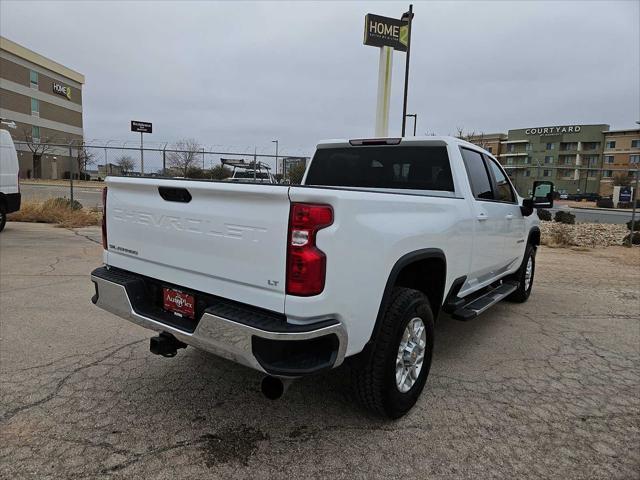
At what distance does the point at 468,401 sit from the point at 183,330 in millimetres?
2085

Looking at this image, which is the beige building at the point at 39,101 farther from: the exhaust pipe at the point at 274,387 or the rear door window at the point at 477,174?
the exhaust pipe at the point at 274,387

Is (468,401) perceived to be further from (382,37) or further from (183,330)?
(382,37)

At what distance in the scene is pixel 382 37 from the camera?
21984 mm

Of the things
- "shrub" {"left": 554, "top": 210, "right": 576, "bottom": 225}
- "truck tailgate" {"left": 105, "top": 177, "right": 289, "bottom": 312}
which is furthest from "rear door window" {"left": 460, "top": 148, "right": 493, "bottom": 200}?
"shrub" {"left": 554, "top": 210, "right": 576, "bottom": 225}

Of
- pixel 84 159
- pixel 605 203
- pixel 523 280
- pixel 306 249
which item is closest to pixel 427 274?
pixel 306 249

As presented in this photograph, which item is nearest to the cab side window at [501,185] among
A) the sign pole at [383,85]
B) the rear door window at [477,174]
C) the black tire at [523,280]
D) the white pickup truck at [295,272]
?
the rear door window at [477,174]

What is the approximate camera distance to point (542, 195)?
548cm

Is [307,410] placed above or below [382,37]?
below

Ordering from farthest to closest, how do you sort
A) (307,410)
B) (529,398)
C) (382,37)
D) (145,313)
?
1. (382,37)
2. (529,398)
3. (307,410)
4. (145,313)

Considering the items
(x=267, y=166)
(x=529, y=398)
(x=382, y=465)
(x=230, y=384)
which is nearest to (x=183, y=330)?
(x=230, y=384)

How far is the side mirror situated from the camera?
545 centimetres

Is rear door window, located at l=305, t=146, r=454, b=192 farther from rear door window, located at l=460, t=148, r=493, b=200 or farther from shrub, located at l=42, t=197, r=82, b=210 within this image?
shrub, located at l=42, t=197, r=82, b=210

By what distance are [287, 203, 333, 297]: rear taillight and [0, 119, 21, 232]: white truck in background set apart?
1069 centimetres

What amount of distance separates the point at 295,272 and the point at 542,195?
4.22 m
